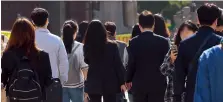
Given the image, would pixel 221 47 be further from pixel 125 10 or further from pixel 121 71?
pixel 125 10

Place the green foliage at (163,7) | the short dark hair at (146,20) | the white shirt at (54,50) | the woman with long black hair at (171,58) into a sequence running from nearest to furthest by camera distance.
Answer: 1. the woman with long black hair at (171,58)
2. the white shirt at (54,50)
3. the short dark hair at (146,20)
4. the green foliage at (163,7)

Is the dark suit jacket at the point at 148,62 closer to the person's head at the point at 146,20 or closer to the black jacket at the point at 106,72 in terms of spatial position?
the person's head at the point at 146,20

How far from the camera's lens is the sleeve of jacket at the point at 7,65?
5.88 meters

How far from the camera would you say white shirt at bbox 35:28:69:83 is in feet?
23.2

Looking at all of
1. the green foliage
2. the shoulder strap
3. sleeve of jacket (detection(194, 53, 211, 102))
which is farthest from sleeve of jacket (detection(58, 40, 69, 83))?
the green foliage

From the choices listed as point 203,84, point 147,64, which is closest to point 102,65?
point 147,64

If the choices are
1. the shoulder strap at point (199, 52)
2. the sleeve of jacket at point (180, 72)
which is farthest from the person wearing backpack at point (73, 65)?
the shoulder strap at point (199, 52)

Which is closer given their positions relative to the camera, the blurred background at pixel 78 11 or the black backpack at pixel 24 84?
the black backpack at pixel 24 84

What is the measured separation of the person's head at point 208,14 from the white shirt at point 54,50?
2151 millimetres

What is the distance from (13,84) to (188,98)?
1.79m

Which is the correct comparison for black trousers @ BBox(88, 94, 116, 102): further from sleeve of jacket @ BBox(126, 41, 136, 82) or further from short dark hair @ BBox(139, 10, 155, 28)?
short dark hair @ BBox(139, 10, 155, 28)

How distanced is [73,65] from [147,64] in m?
1.34

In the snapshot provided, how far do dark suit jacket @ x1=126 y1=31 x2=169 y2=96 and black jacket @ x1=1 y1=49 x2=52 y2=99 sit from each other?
76.7 inches

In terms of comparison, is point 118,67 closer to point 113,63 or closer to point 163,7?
point 113,63
